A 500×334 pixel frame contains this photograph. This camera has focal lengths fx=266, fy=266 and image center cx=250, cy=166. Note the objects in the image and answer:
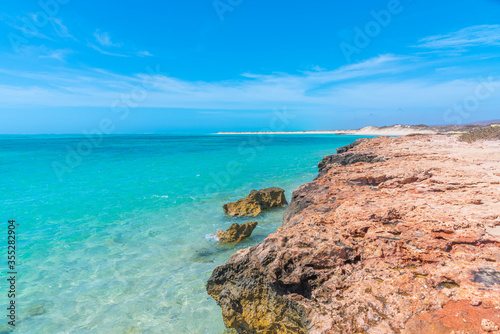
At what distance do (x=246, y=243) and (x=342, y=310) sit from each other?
6439 millimetres

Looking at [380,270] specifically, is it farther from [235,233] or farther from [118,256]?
[118,256]

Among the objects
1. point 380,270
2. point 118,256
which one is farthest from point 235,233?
point 380,270

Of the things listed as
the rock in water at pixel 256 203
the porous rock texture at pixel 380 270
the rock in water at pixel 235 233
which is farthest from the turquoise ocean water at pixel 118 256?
the porous rock texture at pixel 380 270

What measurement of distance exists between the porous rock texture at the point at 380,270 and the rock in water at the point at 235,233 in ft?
13.9

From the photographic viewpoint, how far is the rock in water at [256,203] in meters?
12.9

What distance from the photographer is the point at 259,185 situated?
19953 mm

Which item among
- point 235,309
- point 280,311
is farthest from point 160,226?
point 280,311

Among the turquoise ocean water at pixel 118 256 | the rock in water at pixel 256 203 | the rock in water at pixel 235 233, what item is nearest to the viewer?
the turquoise ocean water at pixel 118 256

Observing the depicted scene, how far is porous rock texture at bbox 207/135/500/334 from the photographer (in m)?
2.99

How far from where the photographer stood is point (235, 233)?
9.73 metres

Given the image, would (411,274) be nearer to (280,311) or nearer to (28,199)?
(280,311)

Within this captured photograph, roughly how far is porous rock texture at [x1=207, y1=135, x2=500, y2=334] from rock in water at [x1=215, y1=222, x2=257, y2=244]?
13.9ft

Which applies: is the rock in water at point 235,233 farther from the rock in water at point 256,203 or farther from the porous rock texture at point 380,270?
the porous rock texture at point 380,270

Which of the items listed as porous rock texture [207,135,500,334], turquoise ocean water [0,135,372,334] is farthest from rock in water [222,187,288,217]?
porous rock texture [207,135,500,334]
